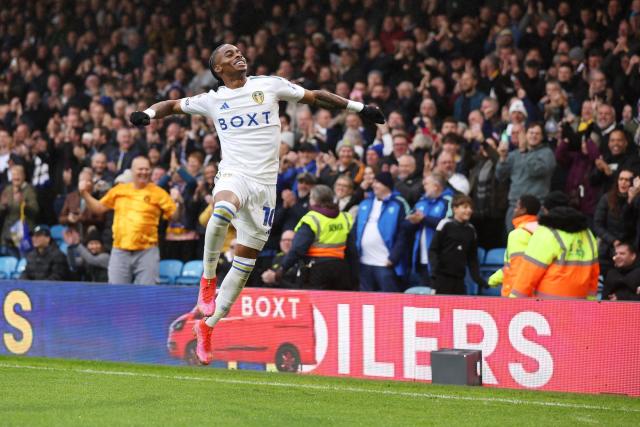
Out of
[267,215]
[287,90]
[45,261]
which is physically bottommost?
[45,261]

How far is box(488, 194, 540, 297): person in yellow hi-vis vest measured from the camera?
10469 millimetres

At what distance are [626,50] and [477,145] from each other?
8.00 feet

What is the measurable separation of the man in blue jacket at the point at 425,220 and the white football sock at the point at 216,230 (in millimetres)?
4278

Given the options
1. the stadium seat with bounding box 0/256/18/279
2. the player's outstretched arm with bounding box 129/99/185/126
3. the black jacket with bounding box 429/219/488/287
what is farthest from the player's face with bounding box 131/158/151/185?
the player's outstretched arm with bounding box 129/99/185/126

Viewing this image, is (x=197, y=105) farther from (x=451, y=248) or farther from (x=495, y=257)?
(x=495, y=257)

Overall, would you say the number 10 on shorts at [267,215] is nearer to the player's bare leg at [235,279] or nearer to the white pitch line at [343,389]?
the player's bare leg at [235,279]

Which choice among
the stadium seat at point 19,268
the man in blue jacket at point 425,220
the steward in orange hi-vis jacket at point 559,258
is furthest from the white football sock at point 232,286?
the stadium seat at point 19,268

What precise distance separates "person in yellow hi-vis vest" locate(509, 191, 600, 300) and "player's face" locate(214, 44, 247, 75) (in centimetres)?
324

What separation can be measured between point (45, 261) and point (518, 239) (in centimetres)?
726

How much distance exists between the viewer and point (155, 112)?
8938 mm

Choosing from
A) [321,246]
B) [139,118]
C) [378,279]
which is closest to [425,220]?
[378,279]

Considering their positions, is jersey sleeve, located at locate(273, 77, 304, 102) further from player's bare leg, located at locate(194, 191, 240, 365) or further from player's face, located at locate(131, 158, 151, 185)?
player's face, located at locate(131, 158, 151, 185)

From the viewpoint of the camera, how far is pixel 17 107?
21.0m

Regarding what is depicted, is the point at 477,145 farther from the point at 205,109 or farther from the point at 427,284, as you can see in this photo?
the point at 205,109
